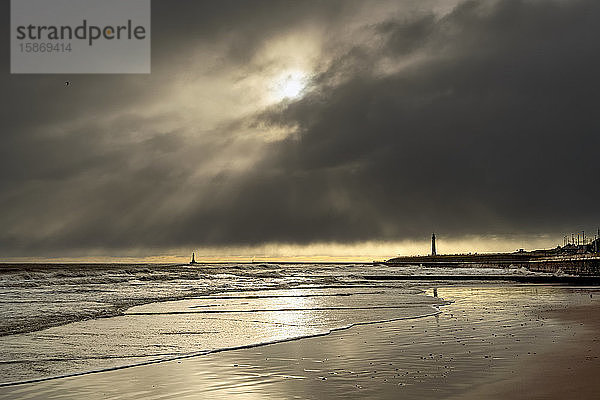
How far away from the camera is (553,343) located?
17125mm

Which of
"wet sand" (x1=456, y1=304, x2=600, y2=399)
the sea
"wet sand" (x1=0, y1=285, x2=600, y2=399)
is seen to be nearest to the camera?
"wet sand" (x1=456, y1=304, x2=600, y2=399)

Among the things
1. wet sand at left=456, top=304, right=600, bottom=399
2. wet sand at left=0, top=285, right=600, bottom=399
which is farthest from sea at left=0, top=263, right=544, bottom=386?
wet sand at left=456, top=304, right=600, bottom=399

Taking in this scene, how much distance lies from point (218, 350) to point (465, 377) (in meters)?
7.22

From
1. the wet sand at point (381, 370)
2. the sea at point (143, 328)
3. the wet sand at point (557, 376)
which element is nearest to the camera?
the wet sand at point (557, 376)

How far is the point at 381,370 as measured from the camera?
43.7 feet

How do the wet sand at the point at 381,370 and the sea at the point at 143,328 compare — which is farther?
the sea at the point at 143,328

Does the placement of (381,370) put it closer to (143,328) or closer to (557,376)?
(557,376)

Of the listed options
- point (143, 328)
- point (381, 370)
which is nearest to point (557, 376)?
point (381, 370)

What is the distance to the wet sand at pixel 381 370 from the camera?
11.3 m

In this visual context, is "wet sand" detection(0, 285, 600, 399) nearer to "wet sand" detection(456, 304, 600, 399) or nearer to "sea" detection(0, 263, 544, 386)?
"wet sand" detection(456, 304, 600, 399)

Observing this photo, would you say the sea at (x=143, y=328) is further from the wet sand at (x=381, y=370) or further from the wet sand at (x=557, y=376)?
the wet sand at (x=557, y=376)

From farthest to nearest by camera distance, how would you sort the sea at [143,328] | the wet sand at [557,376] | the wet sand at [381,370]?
the sea at [143,328], the wet sand at [381,370], the wet sand at [557,376]

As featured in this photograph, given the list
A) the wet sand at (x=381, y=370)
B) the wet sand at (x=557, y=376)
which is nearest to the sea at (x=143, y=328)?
the wet sand at (x=381, y=370)

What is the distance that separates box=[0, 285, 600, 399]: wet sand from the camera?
37.0 ft
